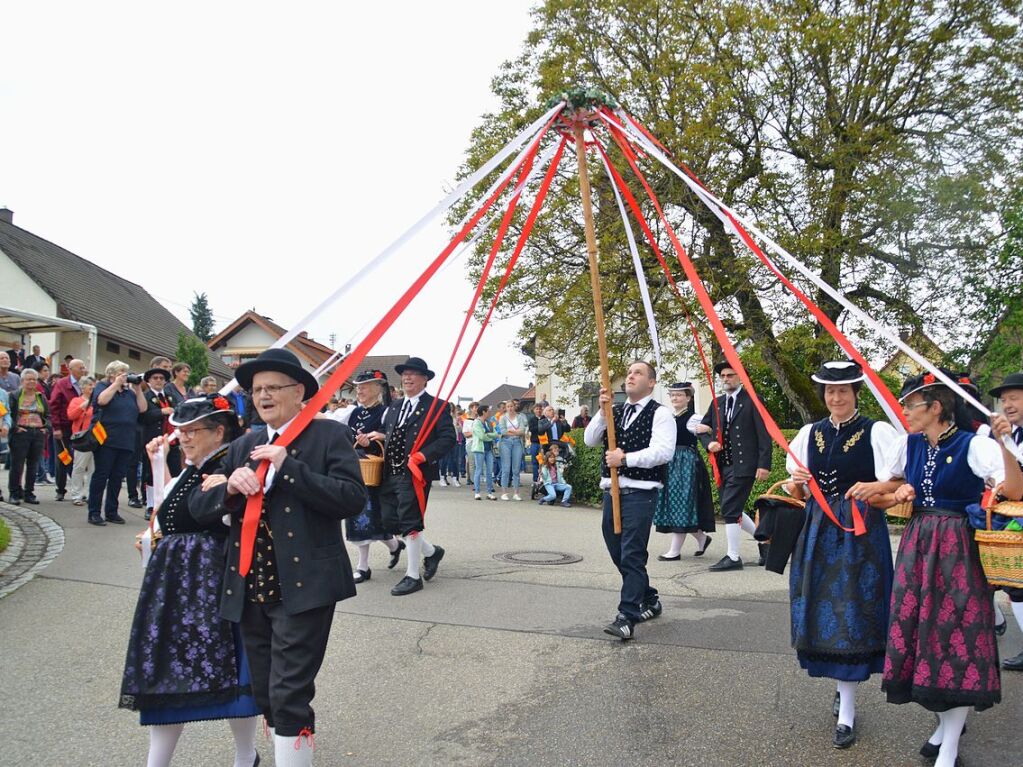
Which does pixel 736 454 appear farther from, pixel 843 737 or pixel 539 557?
pixel 843 737

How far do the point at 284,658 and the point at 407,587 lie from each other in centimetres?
384

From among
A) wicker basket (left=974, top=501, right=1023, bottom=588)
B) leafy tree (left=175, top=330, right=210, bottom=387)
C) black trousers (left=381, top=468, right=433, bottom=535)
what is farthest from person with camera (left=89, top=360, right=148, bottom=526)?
leafy tree (left=175, top=330, right=210, bottom=387)

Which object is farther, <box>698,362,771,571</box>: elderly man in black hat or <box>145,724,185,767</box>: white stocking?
<box>698,362,771,571</box>: elderly man in black hat

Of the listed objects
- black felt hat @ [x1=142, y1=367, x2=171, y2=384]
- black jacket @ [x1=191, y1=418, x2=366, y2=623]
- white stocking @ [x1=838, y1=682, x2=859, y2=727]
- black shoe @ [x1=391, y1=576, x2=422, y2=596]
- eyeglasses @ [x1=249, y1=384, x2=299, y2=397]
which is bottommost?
black shoe @ [x1=391, y1=576, x2=422, y2=596]

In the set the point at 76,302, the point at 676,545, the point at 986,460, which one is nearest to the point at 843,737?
the point at 986,460

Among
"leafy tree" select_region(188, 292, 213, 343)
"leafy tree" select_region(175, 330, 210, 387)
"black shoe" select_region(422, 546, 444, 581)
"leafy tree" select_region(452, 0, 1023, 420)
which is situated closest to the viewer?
"black shoe" select_region(422, 546, 444, 581)

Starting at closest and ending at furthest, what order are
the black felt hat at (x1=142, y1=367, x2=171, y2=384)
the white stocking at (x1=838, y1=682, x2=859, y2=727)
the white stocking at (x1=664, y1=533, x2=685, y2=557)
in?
the white stocking at (x1=838, y1=682, x2=859, y2=727), the white stocking at (x1=664, y1=533, x2=685, y2=557), the black felt hat at (x1=142, y1=367, x2=171, y2=384)

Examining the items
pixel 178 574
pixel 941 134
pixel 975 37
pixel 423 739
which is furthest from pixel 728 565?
pixel 975 37

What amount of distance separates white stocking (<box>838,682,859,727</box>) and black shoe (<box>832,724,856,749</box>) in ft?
0.08

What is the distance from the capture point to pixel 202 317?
7388 cm

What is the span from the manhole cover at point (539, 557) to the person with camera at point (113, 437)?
4.78 m

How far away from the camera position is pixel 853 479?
4203 millimetres

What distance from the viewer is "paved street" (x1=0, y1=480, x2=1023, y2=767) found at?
3.86 m

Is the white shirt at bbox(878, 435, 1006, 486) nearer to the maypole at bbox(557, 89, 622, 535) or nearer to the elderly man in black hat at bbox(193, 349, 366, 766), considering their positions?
the maypole at bbox(557, 89, 622, 535)
